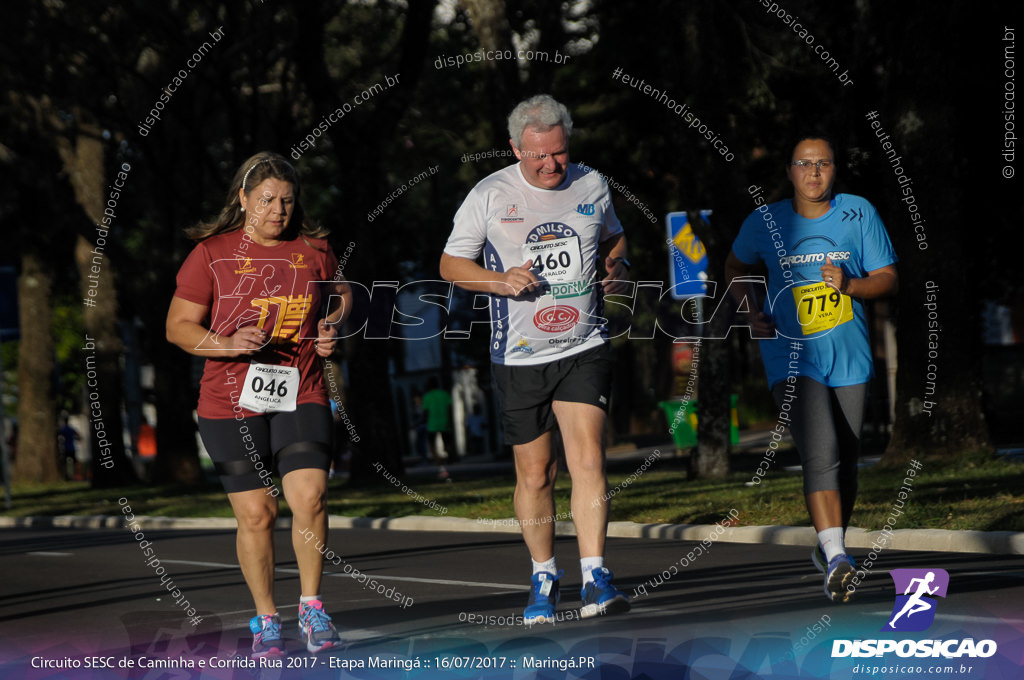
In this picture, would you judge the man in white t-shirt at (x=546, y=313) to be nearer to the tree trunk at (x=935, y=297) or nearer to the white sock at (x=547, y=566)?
the white sock at (x=547, y=566)

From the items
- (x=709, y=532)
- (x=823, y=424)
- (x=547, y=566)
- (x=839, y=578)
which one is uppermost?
(x=823, y=424)

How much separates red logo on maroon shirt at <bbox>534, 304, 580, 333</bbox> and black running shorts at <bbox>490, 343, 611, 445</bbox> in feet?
0.47

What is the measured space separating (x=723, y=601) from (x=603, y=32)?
23.3 meters

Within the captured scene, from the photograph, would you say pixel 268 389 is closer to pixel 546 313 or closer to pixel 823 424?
pixel 546 313

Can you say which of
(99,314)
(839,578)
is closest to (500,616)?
(839,578)

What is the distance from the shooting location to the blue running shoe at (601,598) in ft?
20.3

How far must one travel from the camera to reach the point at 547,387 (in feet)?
21.2

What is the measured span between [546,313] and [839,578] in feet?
5.64

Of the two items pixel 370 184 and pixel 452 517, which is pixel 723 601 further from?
pixel 370 184

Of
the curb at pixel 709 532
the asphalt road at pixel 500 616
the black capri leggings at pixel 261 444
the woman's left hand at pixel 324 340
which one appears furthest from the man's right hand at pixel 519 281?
the curb at pixel 709 532

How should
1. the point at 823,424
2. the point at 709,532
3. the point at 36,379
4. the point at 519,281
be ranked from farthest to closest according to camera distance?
1. the point at 36,379
2. the point at 709,532
3. the point at 823,424
4. the point at 519,281

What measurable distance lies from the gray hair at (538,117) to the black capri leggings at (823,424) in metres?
1.58

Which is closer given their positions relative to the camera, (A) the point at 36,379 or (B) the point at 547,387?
(B) the point at 547,387

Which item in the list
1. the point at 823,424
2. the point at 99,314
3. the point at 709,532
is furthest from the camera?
the point at 99,314
